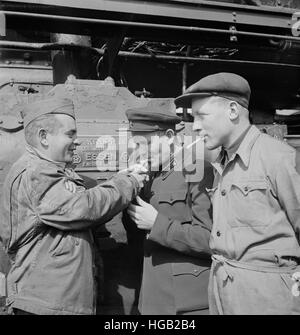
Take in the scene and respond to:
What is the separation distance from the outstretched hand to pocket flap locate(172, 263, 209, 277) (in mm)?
288

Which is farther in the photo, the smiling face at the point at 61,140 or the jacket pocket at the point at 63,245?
the smiling face at the point at 61,140

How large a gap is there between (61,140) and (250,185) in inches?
45.5

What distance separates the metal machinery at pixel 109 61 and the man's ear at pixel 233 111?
1.16 m

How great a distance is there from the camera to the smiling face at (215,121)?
2178mm

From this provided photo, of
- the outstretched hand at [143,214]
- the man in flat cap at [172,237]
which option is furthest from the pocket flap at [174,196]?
the outstretched hand at [143,214]

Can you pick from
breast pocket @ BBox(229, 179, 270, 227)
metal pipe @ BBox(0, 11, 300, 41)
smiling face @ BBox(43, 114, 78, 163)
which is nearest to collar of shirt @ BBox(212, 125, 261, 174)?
breast pocket @ BBox(229, 179, 270, 227)

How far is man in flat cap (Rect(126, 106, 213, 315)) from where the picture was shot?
7.79ft

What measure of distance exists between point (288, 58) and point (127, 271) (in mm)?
2655

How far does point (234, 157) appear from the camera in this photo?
214 cm

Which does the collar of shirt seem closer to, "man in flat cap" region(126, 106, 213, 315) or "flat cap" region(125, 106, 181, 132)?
"man in flat cap" region(126, 106, 213, 315)

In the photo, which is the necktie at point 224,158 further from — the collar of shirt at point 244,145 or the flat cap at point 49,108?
the flat cap at point 49,108

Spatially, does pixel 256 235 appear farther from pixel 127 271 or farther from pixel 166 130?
pixel 127 271
